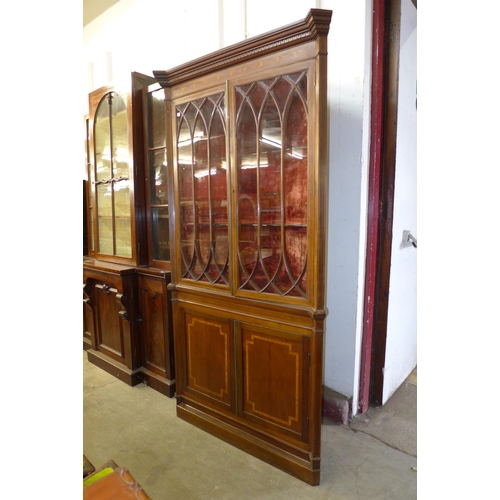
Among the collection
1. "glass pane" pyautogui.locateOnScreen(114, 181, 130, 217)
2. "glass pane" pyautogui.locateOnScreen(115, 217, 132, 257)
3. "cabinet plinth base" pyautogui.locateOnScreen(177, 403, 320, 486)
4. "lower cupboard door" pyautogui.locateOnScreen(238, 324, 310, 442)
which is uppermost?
"glass pane" pyautogui.locateOnScreen(114, 181, 130, 217)

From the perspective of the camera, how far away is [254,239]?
5.49 feet

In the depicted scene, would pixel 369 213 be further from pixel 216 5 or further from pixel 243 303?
pixel 216 5

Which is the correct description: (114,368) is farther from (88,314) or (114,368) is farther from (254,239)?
(254,239)

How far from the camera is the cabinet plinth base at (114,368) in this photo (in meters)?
2.39

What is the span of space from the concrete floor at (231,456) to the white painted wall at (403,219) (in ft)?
0.89

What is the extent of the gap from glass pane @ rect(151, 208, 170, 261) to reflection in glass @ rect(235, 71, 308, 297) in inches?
35.0

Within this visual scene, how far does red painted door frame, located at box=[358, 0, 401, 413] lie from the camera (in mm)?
1825

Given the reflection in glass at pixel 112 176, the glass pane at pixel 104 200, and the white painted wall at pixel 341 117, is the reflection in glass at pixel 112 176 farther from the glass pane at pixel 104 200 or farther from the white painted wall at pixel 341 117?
the white painted wall at pixel 341 117

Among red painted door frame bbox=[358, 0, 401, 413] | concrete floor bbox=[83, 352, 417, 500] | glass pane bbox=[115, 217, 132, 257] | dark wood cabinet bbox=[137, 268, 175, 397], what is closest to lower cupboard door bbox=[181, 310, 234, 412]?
concrete floor bbox=[83, 352, 417, 500]

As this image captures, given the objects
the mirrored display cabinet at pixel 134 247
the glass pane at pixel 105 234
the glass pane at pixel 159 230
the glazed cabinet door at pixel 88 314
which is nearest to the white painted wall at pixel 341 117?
the mirrored display cabinet at pixel 134 247

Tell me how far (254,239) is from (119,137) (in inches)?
58.4

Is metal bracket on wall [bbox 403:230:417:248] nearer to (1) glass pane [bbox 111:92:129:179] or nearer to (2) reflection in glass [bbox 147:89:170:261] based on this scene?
(2) reflection in glass [bbox 147:89:170:261]

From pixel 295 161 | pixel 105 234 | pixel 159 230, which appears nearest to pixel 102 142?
pixel 105 234

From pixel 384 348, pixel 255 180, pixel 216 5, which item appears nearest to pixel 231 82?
pixel 255 180
